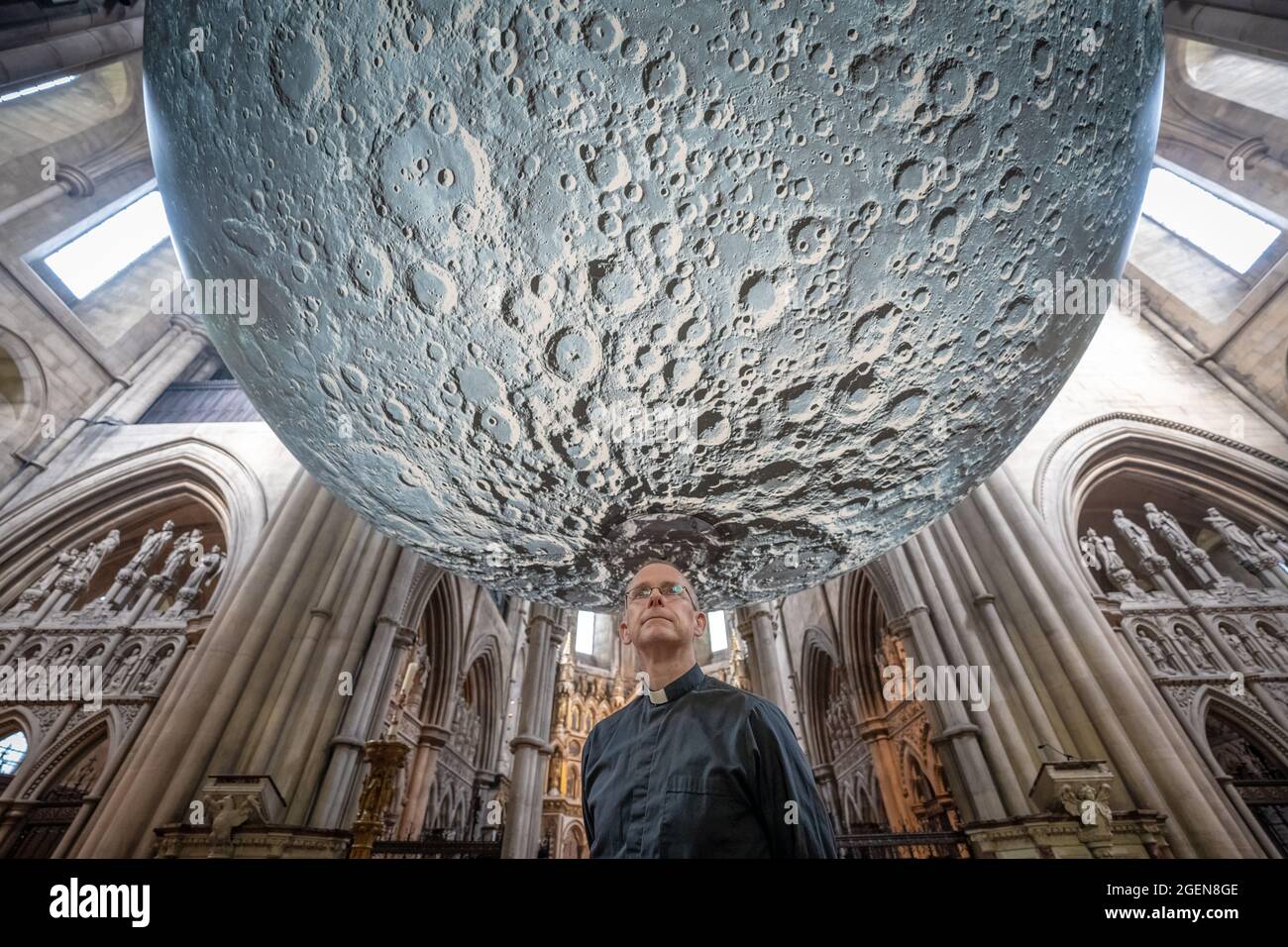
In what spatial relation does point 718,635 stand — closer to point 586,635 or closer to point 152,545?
point 586,635

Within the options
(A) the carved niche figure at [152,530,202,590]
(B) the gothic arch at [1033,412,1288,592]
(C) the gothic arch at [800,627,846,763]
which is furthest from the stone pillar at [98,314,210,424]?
(B) the gothic arch at [1033,412,1288,592]

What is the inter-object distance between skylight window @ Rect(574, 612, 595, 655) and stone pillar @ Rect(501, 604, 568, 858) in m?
12.6

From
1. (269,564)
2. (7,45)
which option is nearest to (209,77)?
(269,564)

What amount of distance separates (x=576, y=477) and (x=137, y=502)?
1188 cm

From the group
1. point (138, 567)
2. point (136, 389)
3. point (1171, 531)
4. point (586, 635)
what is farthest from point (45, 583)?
point (1171, 531)

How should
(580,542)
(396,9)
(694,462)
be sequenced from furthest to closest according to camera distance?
(580,542), (694,462), (396,9)

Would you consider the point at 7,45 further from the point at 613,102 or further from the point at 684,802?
the point at 684,802

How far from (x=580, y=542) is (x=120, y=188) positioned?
45.2 feet

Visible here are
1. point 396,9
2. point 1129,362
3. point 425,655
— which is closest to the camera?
point 396,9

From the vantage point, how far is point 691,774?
0.84 m

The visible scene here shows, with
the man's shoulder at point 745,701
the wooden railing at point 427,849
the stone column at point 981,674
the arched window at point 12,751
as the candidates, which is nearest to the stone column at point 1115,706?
the stone column at point 981,674

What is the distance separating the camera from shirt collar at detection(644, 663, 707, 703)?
1.06 metres

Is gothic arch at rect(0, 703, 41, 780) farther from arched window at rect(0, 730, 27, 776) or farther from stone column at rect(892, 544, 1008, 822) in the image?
stone column at rect(892, 544, 1008, 822)

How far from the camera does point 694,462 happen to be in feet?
3.88
